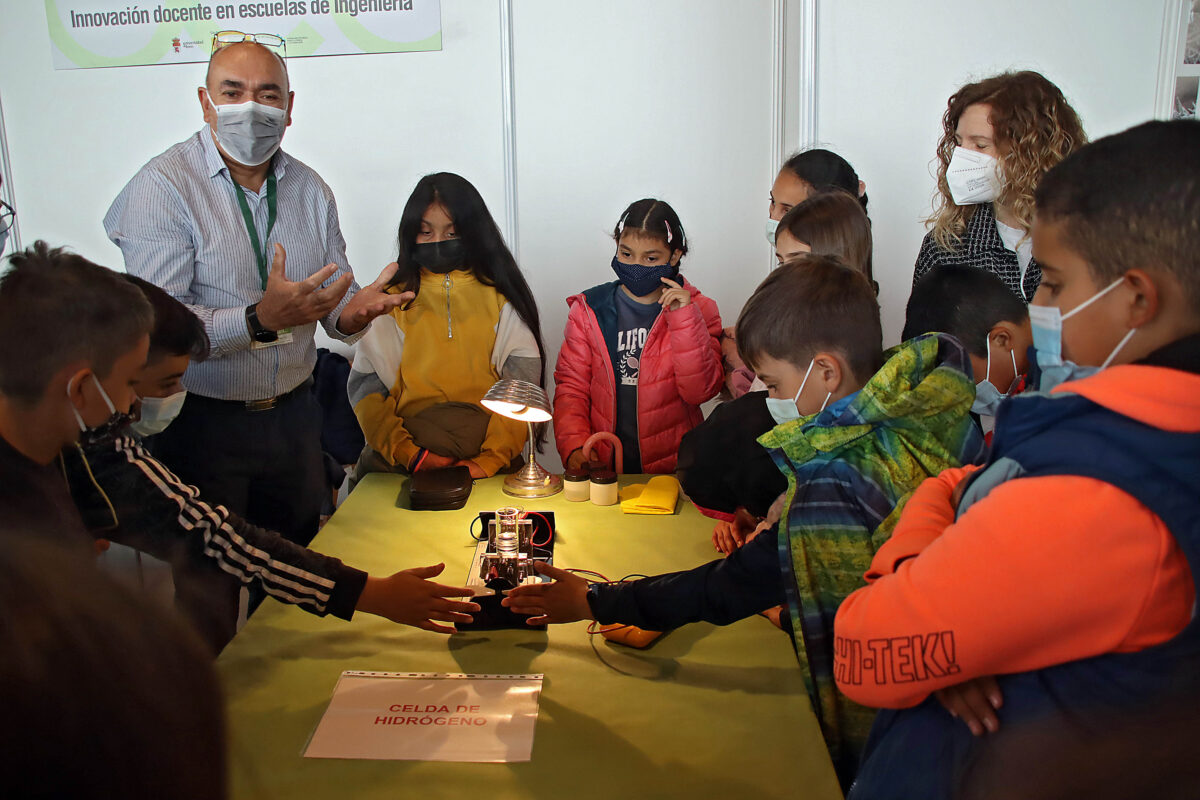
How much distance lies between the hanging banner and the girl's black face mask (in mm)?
1871

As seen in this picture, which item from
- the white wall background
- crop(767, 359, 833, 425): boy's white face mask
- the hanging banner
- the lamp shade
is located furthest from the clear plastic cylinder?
the hanging banner

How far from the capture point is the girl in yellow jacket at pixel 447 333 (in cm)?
276

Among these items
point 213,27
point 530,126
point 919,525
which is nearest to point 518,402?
point 919,525

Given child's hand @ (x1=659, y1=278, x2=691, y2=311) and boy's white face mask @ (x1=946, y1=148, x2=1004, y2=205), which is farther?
child's hand @ (x1=659, y1=278, x2=691, y2=311)

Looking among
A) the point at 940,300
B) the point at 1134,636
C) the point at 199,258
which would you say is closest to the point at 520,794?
the point at 1134,636

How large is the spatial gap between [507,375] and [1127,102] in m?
2.60

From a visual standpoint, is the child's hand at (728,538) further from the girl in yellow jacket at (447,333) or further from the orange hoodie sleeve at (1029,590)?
the orange hoodie sleeve at (1029,590)

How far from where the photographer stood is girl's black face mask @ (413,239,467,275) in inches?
113

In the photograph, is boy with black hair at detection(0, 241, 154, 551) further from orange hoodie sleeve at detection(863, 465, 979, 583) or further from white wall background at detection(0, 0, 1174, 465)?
white wall background at detection(0, 0, 1174, 465)

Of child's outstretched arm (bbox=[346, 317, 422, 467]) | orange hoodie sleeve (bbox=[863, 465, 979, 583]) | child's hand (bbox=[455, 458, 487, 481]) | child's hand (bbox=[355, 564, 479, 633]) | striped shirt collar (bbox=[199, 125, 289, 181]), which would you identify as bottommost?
child's hand (bbox=[455, 458, 487, 481])

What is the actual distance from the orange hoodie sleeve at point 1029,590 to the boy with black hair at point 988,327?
1.18 m

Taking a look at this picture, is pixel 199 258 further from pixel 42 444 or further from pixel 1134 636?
pixel 1134 636

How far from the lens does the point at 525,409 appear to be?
2180 millimetres

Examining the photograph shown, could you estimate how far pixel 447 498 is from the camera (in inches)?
91.5
